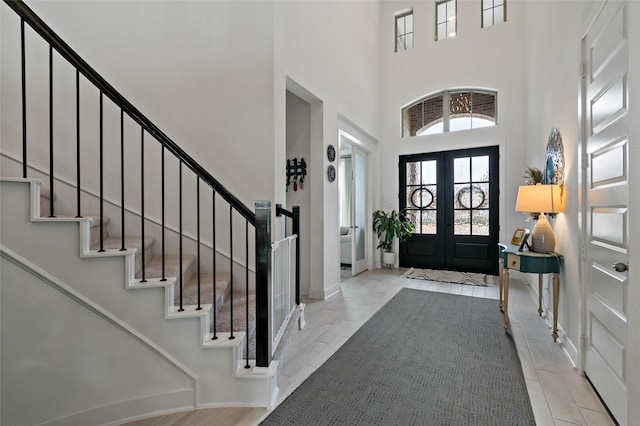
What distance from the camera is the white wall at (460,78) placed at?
15.8ft

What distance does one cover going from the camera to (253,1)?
2793 mm

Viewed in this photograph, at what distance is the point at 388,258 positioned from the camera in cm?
565

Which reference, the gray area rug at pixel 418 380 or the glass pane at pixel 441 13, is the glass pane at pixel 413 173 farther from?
the gray area rug at pixel 418 380

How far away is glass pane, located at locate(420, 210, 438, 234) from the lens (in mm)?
5474

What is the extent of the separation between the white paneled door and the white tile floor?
0.49 feet

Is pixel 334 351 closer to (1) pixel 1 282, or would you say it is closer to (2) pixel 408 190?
(1) pixel 1 282

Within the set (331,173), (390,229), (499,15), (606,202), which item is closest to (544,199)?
(606,202)

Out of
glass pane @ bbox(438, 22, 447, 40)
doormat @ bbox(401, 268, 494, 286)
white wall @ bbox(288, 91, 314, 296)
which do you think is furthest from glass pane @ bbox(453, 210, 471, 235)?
glass pane @ bbox(438, 22, 447, 40)

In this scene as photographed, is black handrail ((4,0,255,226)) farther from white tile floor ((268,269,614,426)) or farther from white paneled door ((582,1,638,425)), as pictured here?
white paneled door ((582,1,638,425))

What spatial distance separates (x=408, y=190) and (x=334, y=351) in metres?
4.06

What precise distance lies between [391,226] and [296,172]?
7.89 ft

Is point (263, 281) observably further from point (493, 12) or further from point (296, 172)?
point (493, 12)

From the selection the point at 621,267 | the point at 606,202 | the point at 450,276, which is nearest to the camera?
the point at 621,267

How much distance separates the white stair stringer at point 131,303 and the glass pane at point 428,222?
4.49m
